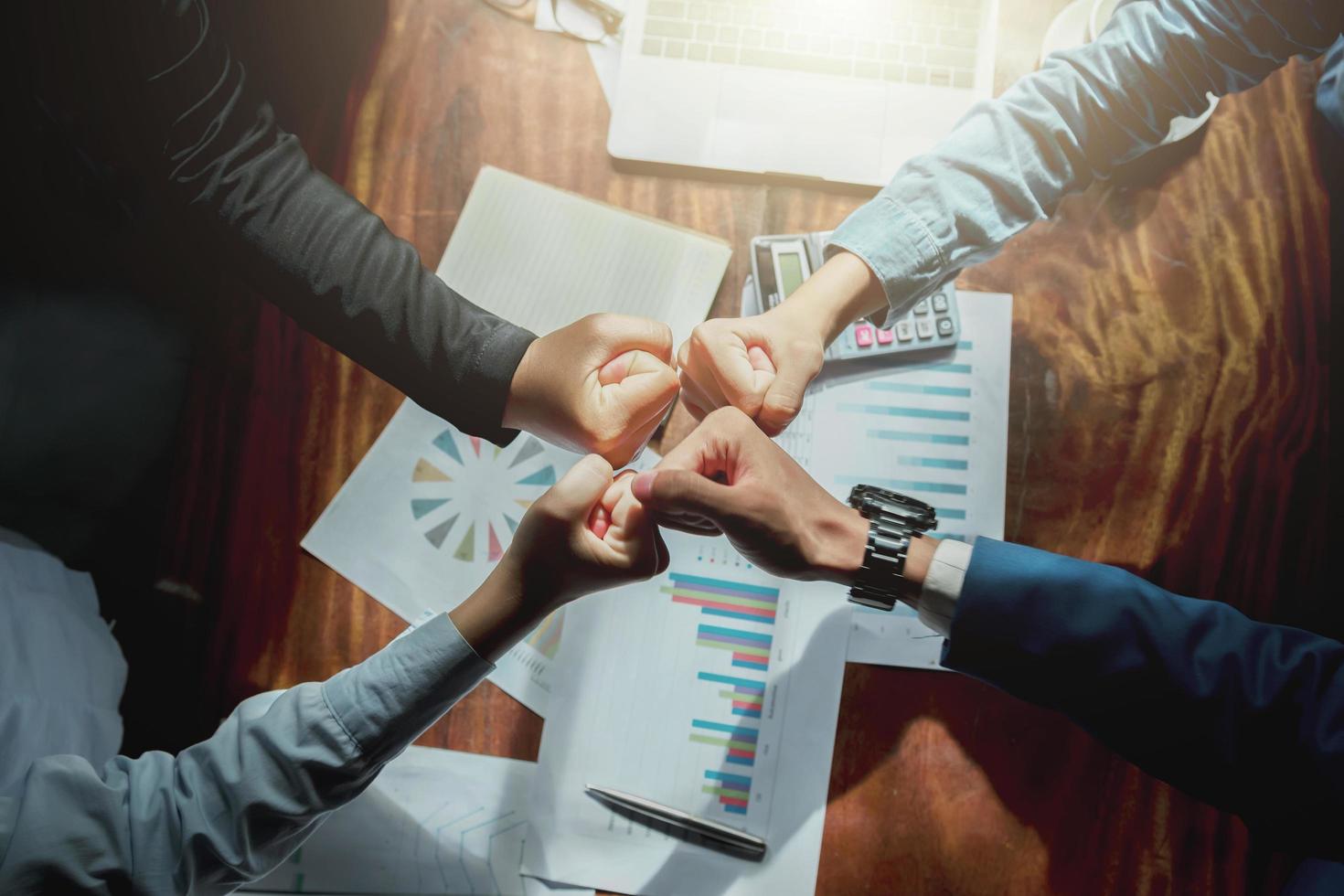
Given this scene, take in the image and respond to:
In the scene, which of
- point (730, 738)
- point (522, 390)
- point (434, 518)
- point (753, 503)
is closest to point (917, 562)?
point (753, 503)

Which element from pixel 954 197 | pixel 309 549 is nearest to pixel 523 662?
pixel 309 549

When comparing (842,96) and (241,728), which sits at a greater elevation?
(842,96)

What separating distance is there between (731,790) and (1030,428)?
480 millimetres

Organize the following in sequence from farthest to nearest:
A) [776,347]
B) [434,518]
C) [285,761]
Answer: [434,518] < [776,347] < [285,761]

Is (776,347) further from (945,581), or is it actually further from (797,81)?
(797,81)

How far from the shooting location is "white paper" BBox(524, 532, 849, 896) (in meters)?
0.83

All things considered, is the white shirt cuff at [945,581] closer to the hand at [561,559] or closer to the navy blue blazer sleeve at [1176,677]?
the navy blue blazer sleeve at [1176,677]

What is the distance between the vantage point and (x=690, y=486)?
0.69 m

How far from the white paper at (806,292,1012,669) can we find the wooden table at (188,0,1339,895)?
22 millimetres

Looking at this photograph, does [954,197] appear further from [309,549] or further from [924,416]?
[309,549]

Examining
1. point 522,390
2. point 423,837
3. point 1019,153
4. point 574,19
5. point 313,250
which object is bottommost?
point 423,837

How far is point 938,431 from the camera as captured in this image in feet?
2.95

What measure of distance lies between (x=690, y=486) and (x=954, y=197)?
40cm

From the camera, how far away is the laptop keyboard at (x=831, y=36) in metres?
0.96
